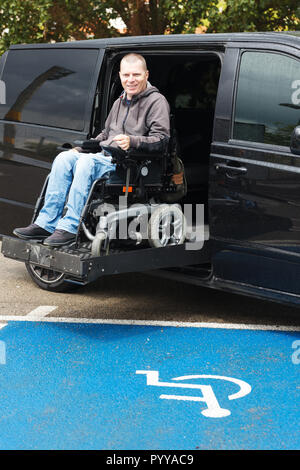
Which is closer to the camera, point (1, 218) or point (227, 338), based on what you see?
point (227, 338)

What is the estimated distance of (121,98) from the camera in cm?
563

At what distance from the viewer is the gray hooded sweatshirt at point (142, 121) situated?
5250mm

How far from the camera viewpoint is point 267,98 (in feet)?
16.2

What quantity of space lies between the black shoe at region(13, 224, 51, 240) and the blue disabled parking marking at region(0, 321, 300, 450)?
681mm

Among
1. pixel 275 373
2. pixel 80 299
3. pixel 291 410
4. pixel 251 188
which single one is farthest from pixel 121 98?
pixel 291 410

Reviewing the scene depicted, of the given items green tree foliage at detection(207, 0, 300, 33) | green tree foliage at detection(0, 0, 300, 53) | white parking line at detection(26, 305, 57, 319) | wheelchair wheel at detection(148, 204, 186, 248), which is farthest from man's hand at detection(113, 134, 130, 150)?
green tree foliage at detection(0, 0, 300, 53)

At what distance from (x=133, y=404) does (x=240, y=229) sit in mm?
1653

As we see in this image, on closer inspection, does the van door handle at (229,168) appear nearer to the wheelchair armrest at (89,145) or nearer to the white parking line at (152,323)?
the wheelchair armrest at (89,145)

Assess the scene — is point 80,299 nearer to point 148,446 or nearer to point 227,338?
point 227,338

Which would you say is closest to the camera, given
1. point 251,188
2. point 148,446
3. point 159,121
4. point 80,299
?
point 148,446

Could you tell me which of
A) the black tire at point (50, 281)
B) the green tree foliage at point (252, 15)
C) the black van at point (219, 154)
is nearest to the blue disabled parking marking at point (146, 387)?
the black van at point (219, 154)

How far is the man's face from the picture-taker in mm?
5457

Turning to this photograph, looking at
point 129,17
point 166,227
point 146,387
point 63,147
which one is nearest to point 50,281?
point 63,147

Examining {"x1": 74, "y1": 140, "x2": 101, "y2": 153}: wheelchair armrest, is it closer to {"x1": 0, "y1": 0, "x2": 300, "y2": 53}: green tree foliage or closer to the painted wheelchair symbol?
the painted wheelchair symbol
